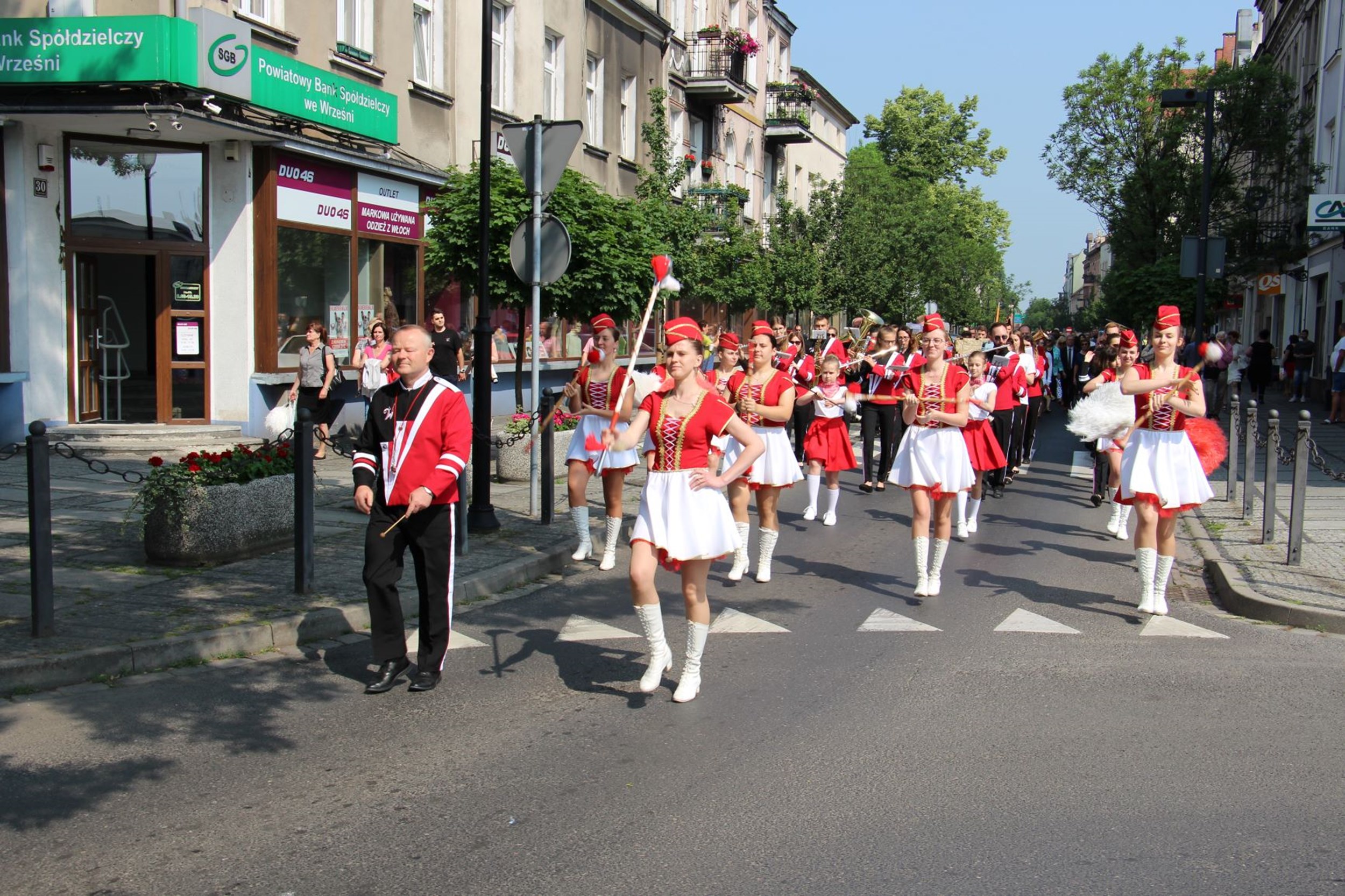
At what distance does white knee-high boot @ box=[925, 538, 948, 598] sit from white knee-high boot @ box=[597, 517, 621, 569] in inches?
92.1

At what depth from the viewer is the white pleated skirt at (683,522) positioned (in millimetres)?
6125

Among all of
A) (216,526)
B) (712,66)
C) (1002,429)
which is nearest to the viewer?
(216,526)

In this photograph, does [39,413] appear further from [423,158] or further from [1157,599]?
[1157,599]

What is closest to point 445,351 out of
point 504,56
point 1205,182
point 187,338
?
point 187,338

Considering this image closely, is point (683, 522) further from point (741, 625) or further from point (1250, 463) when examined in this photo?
point (1250, 463)

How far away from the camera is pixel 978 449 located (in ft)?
39.6

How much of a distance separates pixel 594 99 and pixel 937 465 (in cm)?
1989

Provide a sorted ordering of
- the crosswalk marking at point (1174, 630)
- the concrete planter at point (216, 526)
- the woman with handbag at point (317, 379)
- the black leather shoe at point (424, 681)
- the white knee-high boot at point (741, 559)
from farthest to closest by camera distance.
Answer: the woman with handbag at point (317, 379)
the white knee-high boot at point (741, 559)
the concrete planter at point (216, 526)
the crosswalk marking at point (1174, 630)
the black leather shoe at point (424, 681)

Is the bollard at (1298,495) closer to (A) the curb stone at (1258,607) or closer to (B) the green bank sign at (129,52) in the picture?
(A) the curb stone at (1258,607)

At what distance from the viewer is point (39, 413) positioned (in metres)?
14.6

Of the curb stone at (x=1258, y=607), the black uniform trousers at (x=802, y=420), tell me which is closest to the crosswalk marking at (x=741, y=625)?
the curb stone at (x=1258, y=607)

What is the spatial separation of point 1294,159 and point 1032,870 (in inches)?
1555

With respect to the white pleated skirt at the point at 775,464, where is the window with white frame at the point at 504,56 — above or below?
above

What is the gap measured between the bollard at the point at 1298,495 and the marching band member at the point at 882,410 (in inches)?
189
